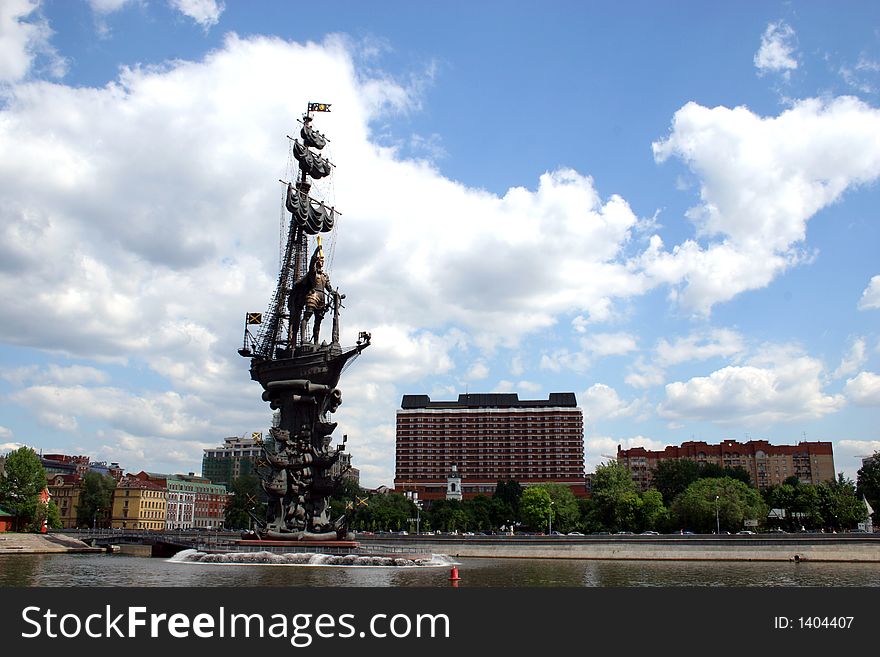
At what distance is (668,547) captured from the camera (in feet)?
278

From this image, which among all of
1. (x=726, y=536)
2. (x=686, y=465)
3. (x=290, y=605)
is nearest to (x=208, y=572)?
(x=290, y=605)

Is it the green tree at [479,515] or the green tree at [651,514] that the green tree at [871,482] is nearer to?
the green tree at [651,514]

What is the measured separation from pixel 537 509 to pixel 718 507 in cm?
3129

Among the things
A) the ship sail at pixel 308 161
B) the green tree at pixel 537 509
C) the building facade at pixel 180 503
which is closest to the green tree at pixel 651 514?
the green tree at pixel 537 509

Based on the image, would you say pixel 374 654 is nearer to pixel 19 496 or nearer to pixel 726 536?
pixel 726 536

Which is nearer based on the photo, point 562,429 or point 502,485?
point 502,485

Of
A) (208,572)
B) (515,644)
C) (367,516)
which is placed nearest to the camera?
(515,644)

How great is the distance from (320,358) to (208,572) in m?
29.6

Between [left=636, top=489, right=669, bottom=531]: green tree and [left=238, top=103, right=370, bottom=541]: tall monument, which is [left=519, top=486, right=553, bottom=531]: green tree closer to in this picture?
[left=636, top=489, right=669, bottom=531]: green tree

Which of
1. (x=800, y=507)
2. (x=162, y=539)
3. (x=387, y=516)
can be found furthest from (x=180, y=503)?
(x=800, y=507)

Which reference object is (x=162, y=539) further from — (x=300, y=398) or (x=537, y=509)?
(x=537, y=509)

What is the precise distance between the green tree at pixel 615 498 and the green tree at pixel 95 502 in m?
103

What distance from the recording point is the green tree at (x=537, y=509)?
123269 mm

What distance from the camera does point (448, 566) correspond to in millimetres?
69062
